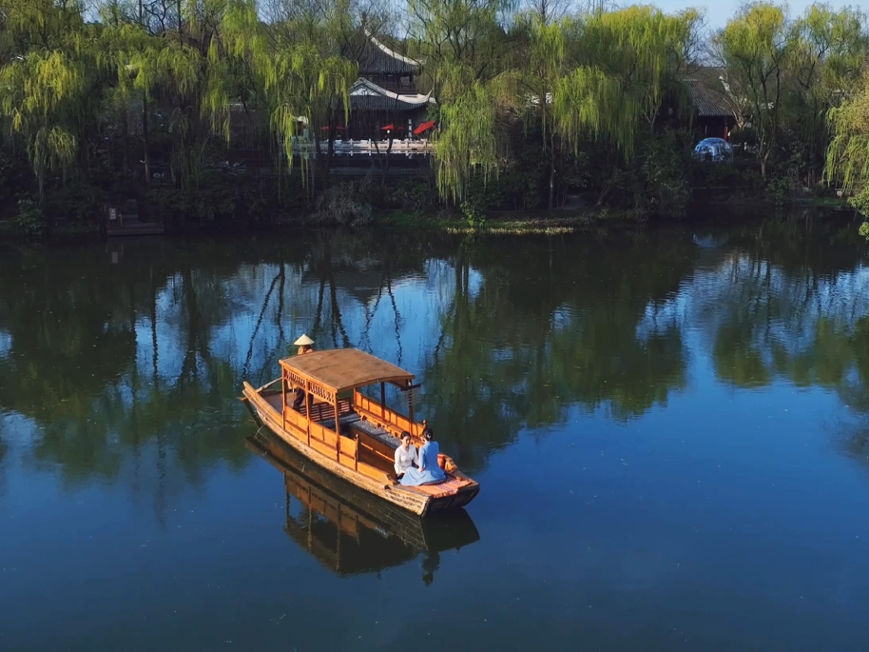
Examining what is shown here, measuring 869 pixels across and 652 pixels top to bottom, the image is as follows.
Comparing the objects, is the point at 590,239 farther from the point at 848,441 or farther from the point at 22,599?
the point at 22,599

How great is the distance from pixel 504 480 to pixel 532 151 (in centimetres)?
2439

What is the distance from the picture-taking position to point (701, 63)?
159 feet

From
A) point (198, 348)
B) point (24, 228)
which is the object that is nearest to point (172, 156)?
point (24, 228)

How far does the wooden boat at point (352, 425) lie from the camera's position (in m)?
12.3

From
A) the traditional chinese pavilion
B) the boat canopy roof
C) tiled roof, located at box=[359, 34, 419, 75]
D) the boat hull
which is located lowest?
the boat hull

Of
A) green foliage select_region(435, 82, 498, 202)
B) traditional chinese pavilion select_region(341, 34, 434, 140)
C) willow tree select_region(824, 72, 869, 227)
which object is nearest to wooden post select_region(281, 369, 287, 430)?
willow tree select_region(824, 72, 869, 227)

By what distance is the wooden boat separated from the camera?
12.3m

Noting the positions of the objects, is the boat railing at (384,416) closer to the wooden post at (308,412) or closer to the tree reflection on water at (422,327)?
the wooden post at (308,412)

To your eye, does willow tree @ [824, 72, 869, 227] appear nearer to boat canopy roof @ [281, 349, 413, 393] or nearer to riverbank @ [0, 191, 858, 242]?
riverbank @ [0, 191, 858, 242]

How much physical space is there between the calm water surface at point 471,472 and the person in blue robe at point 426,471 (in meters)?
0.62

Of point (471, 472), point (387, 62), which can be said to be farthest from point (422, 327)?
point (387, 62)

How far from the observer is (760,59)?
39531 millimetres

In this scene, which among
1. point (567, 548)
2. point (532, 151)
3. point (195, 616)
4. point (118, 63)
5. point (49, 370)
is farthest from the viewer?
point (532, 151)

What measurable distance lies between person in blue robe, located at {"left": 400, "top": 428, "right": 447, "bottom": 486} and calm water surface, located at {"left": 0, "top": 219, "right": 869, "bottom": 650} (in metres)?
0.62
